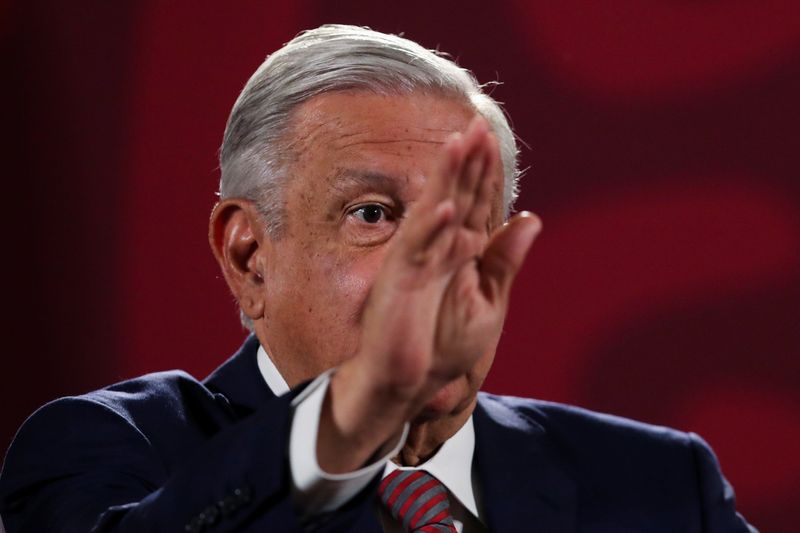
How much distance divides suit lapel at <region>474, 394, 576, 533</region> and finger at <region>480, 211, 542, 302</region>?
0.65 meters

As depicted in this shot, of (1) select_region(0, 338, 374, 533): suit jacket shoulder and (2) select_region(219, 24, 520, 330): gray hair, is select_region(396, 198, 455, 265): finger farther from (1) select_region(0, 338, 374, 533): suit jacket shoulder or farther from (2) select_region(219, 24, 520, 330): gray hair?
(2) select_region(219, 24, 520, 330): gray hair

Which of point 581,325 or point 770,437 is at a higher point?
point 581,325

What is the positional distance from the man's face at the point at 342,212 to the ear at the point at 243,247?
4cm

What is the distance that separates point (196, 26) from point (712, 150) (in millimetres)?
1084

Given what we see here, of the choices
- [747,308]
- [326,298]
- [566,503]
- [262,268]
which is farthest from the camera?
[747,308]

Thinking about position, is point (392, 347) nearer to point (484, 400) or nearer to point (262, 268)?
point (262, 268)

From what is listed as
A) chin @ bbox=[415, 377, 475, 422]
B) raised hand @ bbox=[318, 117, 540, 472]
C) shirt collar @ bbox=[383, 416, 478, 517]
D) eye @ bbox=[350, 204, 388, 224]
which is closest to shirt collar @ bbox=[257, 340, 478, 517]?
shirt collar @ bbox=[383, 416, 478, 517]

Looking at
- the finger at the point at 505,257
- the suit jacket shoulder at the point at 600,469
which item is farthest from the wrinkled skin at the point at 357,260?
the suit jacket shoulder at the point at 600,469

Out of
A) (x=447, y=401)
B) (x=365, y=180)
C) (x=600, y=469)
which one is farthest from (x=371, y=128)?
(x=600, y=469)

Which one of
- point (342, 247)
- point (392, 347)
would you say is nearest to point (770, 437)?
point (342, 247)

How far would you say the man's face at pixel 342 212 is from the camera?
1.41 metres

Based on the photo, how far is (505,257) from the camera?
3.25 ft

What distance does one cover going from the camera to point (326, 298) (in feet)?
4.64

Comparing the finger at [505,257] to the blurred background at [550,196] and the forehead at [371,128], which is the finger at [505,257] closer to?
the forehead at [371,128]
